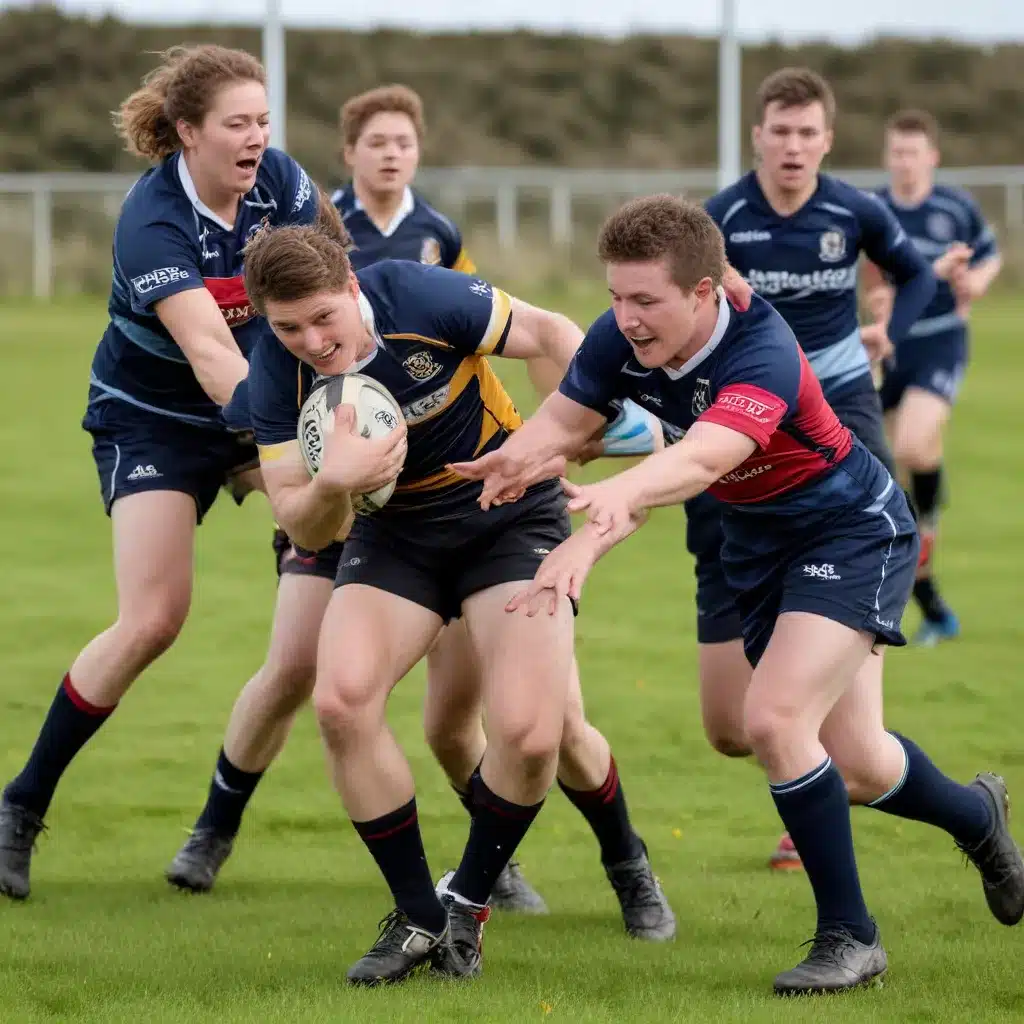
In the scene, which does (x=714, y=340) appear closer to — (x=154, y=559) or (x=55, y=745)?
(x=154, y=559)

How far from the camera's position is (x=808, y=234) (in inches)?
258

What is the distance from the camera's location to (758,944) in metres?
4.82

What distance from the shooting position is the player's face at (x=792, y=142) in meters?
6.45

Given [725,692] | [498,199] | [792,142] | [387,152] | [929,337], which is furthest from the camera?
[498,199]

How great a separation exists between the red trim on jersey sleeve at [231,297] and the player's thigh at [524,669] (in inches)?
54.7

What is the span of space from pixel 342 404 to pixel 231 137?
3.84ft

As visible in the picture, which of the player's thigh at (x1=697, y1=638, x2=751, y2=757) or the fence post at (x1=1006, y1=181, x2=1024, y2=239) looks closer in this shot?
the player's thigh at (x1=697, y1=638, x2=751, y2=757)

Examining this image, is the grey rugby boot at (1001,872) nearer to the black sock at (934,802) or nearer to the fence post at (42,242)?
the black sock at (934,802)

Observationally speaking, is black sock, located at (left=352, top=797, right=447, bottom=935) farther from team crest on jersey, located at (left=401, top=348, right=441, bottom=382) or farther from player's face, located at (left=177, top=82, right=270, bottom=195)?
player's face, located at (left=177, top=82, right=270, bottom=195)

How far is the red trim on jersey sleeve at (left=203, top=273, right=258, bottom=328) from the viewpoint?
17.6ft

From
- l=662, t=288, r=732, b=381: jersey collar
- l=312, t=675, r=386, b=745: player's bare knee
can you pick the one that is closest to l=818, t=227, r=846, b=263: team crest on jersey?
l=662, t=288, r=732, b=381: jersey collar

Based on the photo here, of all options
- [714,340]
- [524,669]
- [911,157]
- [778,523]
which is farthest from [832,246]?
[911,157]

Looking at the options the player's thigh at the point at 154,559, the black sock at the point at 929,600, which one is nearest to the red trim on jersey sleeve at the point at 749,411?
the player's thigh at the point at 154,559

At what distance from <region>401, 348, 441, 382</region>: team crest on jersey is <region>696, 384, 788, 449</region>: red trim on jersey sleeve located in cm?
77
